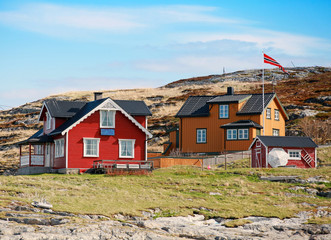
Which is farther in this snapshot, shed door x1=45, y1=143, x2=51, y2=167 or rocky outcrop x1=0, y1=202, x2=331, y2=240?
shed door x1=45, y1=143, x2=51, y2=167

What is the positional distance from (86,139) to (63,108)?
5473mm

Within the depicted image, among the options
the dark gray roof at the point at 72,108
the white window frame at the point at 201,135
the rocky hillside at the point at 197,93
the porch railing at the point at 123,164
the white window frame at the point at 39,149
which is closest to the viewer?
the porch railing at the point at 123,164

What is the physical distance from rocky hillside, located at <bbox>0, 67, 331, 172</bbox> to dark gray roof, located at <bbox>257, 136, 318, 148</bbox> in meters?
21.3

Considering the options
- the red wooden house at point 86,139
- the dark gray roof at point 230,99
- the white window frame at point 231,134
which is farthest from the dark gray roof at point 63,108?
the dark gray roof at point 230,99

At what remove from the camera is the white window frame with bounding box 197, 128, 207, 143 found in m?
60.2

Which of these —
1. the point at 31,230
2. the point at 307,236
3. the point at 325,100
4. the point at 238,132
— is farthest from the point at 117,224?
the point at 325,100

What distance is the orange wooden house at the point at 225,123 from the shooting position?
57219 mm

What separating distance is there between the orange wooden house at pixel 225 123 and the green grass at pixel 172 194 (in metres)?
16.9

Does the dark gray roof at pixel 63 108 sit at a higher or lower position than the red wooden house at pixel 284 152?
higher

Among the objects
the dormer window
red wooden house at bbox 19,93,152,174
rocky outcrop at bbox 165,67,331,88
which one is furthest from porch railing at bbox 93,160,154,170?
rocky outcrop at bbox 165,67,331,88

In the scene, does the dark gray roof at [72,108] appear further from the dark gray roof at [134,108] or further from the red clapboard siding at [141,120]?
the red clapboard siding at [141,120]

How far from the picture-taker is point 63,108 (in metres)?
47.9

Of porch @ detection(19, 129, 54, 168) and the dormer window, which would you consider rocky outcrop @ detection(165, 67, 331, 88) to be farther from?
porch @ detection(19, 129, 54, 168)

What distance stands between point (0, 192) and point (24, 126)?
72165 millimetres
